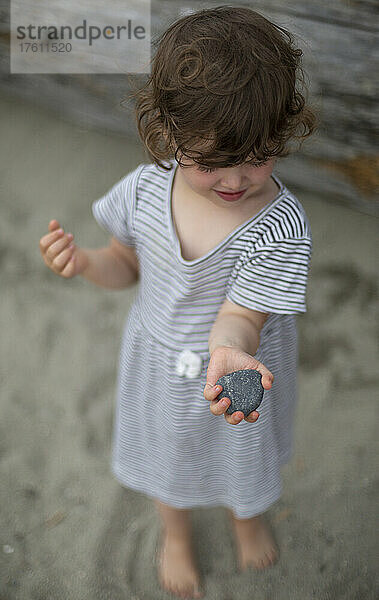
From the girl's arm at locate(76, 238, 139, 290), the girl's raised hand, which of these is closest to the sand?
the girl's arm at locate(76, 238, 139, 290)

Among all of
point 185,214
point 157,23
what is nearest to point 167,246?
point 185,214

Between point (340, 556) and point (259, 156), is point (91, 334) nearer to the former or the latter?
point (340, 556)

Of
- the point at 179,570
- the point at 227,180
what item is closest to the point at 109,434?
the point at 179,570

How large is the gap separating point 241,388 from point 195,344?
0.65 ft

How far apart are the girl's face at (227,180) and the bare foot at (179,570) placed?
93cm

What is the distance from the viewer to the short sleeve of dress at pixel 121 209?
1.28 metres

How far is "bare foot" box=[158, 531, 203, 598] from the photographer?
1.66 meters

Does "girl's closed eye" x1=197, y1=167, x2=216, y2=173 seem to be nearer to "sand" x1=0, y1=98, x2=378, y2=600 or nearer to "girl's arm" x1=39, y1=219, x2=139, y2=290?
"girl's arm" x1=39, y1=219, x2=139, y2=290

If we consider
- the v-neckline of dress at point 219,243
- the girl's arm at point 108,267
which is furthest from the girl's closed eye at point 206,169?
the girl's arm at point 108,267

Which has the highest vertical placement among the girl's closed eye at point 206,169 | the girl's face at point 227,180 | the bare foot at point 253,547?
the girl's closed eye at point 206,169

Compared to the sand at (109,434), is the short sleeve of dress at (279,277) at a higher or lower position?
higher

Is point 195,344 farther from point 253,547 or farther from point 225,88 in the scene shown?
point 253,547

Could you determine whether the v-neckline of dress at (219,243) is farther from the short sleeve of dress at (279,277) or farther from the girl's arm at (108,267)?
the girl's arm at (108,267)

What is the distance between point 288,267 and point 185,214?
0.66ft
